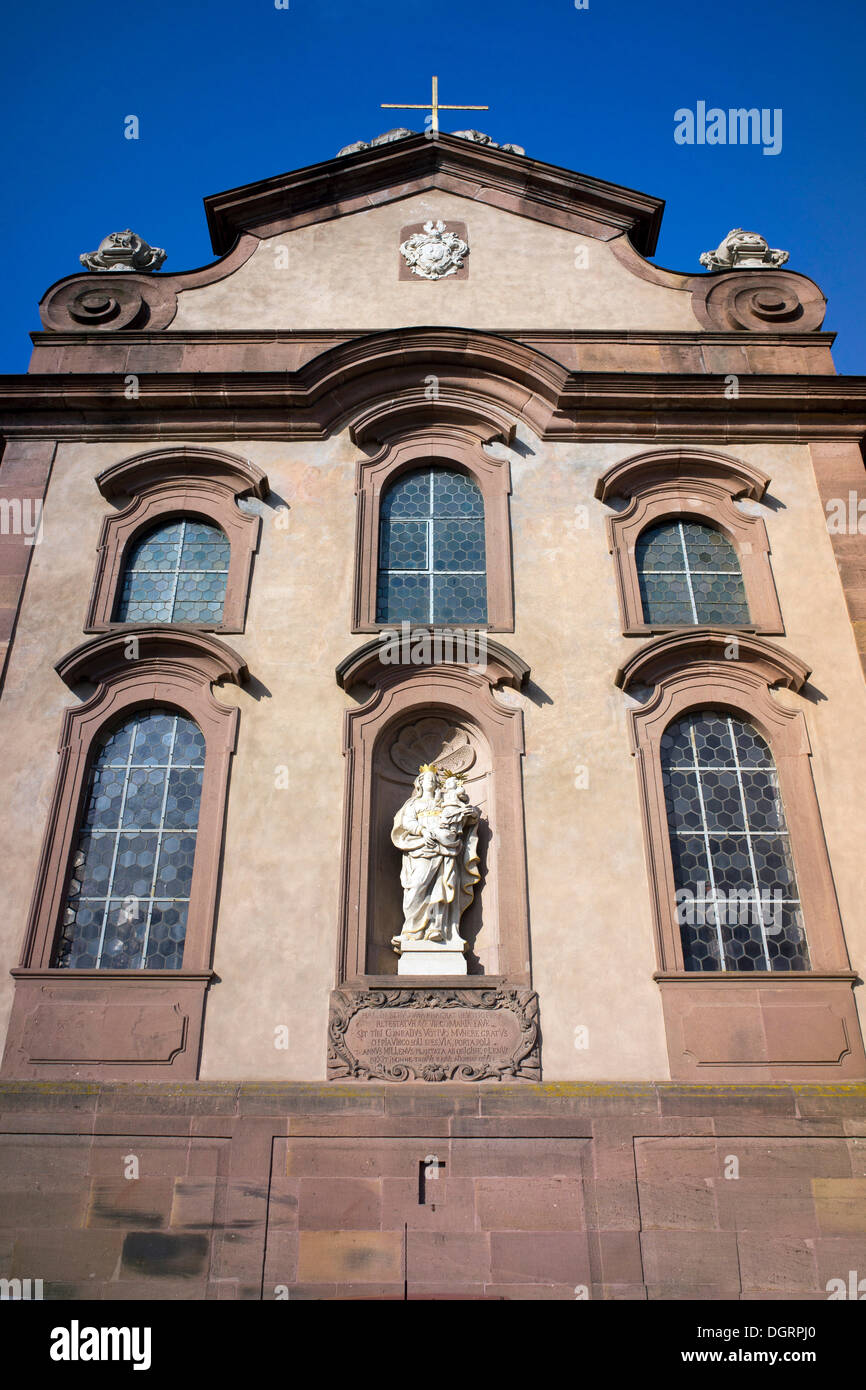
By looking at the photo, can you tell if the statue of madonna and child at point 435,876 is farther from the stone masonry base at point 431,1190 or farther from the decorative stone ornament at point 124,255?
the decorative stone ornament at point 124,255

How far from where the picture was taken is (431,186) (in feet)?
49.2

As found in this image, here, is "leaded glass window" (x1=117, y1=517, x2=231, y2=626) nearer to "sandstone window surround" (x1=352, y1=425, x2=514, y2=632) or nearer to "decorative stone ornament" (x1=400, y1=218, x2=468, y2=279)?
"sandstone window surround" (x1=352, y1=425, x2=514, y2=632)

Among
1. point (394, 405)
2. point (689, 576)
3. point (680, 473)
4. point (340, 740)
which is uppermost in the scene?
point (394, 405)

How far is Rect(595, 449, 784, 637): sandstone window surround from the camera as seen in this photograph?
1208 centimetres

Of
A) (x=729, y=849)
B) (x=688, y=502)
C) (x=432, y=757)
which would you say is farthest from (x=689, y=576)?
(x=432, y=757)

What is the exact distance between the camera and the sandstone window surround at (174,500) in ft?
39.6

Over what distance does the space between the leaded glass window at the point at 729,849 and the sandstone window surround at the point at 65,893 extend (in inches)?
161

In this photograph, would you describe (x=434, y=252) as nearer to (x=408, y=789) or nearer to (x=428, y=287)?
(x=428, y=287)

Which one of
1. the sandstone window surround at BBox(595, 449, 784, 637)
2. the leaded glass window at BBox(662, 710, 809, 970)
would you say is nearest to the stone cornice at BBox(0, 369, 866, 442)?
the sandstone window surround at BBox(595, 449, 784, 637)

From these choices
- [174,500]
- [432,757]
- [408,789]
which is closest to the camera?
[408,789]

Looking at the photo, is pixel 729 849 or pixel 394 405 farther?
pixel 394 405

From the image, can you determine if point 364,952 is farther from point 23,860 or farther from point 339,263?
point 339,263

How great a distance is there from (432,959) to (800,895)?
10.7 ft

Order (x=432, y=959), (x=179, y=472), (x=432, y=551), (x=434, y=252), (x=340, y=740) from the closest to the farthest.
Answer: (x=432, y=959)
(x=340, y=740)
(x=432, y=551)
(x=179, y=472)
(x=434, y=252)
